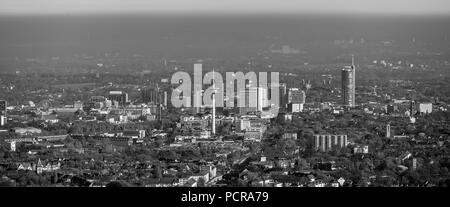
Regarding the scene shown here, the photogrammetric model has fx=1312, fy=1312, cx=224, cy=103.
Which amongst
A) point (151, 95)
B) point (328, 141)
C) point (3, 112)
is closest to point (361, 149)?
point (328, 141)

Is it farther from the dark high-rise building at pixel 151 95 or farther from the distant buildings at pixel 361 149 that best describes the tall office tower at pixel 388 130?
the dark high-rise building at pixel 151 95

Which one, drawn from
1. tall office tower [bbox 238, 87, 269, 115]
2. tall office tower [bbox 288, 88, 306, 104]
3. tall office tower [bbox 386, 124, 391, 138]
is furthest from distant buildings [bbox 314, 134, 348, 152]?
tall office tower [bbox 288, 88, 306, 104]

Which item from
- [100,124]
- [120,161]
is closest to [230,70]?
[100,124]

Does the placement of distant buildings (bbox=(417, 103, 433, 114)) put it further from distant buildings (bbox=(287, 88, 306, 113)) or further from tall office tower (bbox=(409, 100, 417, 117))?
distant buildings (bbox=(287, 88, 306, 113))

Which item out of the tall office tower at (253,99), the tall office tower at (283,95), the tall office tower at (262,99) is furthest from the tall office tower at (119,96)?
the tall office tower at (283,95)

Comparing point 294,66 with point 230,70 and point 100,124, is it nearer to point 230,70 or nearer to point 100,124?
point 230,70

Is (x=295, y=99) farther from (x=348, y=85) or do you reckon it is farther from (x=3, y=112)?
(x=3, y=112)
